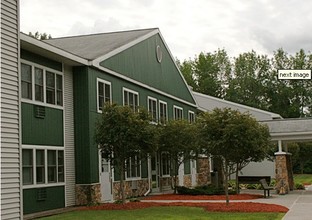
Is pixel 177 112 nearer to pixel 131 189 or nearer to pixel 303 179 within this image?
pixel 131 189

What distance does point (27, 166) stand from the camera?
18312mm

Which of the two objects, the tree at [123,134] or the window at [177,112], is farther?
the window at [177,112]

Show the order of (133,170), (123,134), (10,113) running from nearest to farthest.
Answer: (10,113) → (123,134) → (133,170)

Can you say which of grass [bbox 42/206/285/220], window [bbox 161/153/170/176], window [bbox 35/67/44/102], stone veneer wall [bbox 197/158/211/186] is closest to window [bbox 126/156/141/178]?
window [bbox 161/153/170/176]

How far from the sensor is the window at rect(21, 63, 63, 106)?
18.6 m

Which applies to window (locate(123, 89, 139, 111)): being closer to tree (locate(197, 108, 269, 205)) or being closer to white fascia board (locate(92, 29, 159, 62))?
white fascia board (locate(92, 29, 159, 62))

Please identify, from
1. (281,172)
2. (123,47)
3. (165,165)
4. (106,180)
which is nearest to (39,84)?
(106,180)

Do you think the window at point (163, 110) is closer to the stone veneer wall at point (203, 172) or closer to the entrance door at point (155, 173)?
the entrance door at point (155, 173)

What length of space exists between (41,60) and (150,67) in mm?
11538

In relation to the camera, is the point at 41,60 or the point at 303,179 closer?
the point at 41,60

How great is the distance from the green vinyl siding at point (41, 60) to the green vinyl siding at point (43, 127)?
1622 millimetres

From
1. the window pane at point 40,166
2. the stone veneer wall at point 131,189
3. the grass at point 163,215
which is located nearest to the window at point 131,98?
the stone veneer wall at point 131,189

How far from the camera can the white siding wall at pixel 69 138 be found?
830 inches

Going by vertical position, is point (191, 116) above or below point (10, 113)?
above
